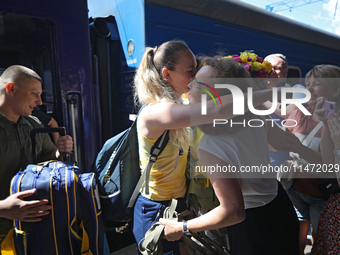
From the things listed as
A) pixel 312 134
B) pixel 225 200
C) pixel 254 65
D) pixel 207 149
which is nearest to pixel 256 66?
pixel 254 65

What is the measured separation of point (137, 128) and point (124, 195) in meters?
0.39

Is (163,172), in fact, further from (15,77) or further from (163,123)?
(15,77)

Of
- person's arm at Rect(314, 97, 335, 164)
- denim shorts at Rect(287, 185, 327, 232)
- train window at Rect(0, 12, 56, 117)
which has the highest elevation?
train window at Rect(0, 12, 56, 117)

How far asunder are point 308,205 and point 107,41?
2.99 m

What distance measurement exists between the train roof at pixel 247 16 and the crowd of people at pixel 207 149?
1748 mm

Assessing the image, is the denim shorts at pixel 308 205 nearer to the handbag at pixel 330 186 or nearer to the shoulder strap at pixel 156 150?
the handbag at pixel 330 186

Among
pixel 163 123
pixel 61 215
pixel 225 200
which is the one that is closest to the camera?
pixel 225 200

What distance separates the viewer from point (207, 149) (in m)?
1.01

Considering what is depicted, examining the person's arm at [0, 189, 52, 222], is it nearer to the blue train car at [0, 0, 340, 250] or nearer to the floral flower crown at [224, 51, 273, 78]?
the blue train car at [0, 0, 340, 250]

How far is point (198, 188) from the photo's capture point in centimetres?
139

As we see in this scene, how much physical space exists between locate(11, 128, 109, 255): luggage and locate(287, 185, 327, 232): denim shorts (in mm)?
1587

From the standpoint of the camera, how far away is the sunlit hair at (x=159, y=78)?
1.33 meters

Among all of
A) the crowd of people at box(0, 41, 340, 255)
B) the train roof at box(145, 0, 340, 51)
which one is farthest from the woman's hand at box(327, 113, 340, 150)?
the train roof at box(145, 0, 340, 51)

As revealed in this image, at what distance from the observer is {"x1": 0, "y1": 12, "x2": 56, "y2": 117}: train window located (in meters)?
2.03
